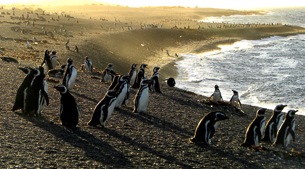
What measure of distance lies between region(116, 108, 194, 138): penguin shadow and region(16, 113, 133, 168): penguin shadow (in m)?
2.86

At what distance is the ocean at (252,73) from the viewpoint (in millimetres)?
23723

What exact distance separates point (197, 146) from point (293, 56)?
3558 centimetres

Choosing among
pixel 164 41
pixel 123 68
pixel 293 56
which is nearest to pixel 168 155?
pixel 123 68

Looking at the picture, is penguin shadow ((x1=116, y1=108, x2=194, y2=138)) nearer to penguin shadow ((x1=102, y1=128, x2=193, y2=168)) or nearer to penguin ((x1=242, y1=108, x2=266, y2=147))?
penguin ((x1=242, y1=108, x2=266, y2=147))

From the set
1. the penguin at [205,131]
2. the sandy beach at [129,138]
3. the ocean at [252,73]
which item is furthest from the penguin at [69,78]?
the ocean at [252,73]

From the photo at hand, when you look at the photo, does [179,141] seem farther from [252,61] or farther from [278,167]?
[252,61]

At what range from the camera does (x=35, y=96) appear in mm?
11445

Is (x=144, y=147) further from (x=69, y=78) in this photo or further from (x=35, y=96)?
(x=69, y=78)

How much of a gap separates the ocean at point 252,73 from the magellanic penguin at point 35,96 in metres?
12.9

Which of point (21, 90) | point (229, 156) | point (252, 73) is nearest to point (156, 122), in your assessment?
point (229, 156)

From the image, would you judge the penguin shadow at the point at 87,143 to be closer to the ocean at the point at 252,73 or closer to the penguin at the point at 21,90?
the penguin at the point at 21,90

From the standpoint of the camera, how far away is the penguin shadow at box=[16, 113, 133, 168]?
9.06m

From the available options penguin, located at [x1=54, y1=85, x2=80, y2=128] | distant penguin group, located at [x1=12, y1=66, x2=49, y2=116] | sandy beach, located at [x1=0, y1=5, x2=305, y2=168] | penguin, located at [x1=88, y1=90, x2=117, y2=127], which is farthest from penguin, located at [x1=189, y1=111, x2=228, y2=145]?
distant penguin group, located at [x1=12, y1=66, x2=49, y2=116]

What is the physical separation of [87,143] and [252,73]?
2442 cm
